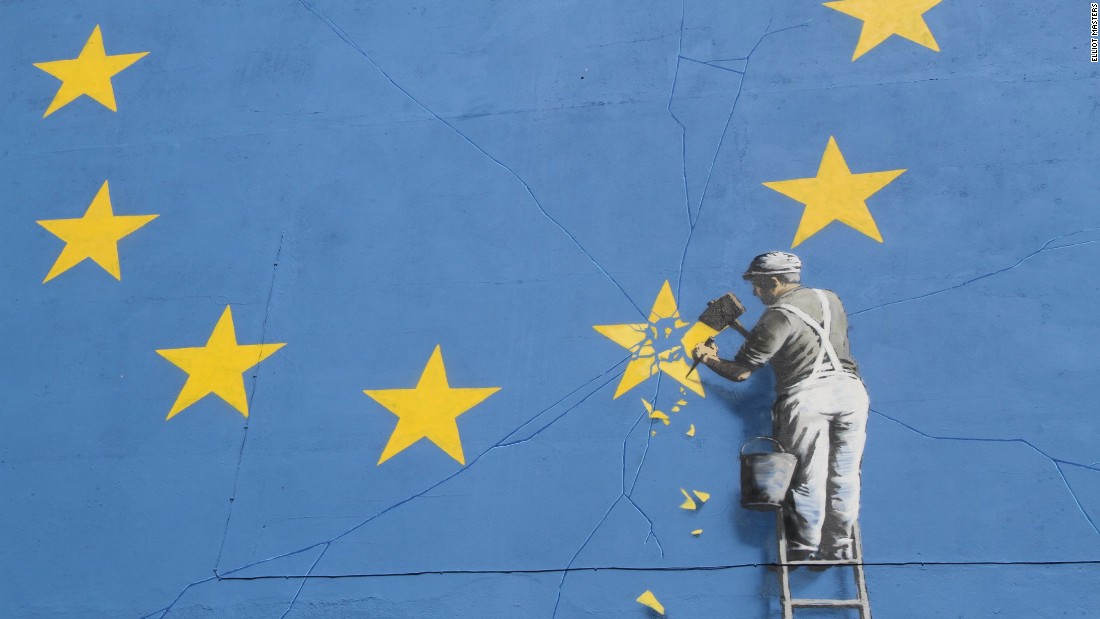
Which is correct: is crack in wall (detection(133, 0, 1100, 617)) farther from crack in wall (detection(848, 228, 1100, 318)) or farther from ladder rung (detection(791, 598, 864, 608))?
ladder rung (detection(791, 598, 864, 608))

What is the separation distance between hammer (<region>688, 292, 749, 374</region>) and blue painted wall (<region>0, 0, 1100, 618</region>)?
63 millimetres

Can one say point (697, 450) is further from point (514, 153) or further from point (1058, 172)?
point (1058, 172)

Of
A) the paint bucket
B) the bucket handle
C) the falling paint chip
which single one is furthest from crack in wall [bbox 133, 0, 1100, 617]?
the bucket handle

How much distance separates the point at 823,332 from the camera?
4266mm

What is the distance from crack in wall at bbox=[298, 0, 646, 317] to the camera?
4609 mm

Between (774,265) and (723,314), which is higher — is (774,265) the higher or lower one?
the higher one

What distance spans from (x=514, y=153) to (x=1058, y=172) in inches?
94.5

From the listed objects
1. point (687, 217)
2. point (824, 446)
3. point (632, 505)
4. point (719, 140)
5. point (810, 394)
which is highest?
point (719, 140)

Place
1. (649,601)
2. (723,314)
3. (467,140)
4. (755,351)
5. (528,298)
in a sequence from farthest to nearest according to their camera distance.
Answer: (467,140) < (528,298) < (723,314) < (755,351) < (649,601)

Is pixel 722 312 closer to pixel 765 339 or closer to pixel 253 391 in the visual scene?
pixel 765 339

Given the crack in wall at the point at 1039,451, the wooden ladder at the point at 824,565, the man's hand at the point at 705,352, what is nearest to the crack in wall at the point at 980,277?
the crack in wall at the point at 1039,451

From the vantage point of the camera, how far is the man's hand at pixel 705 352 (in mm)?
4359

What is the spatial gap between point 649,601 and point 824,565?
2.28ft

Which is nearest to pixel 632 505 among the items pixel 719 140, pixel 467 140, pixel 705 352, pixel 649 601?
pixel 649 601
